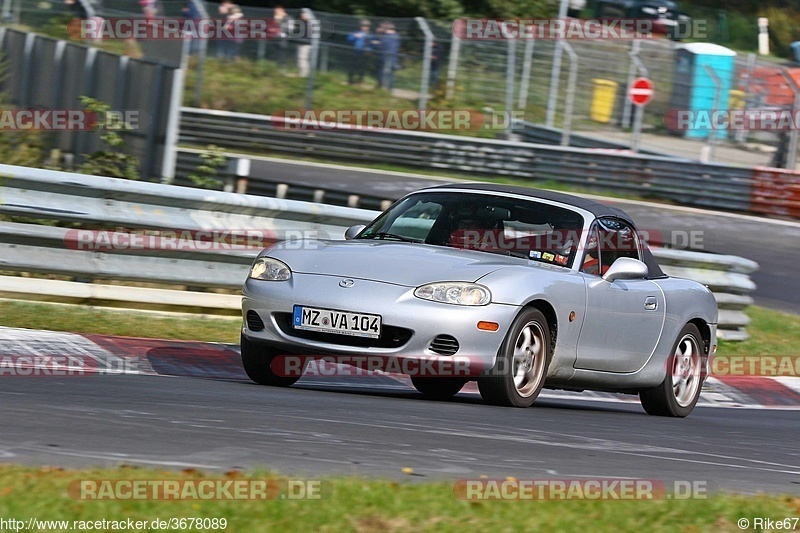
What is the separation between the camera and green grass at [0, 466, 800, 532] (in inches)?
154

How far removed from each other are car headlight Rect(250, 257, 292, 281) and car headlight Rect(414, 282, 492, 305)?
82 cm

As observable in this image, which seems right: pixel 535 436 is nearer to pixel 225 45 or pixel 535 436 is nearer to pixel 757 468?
pixel 757 468

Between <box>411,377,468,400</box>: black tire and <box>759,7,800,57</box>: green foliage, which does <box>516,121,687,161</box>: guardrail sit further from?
<box>411,377,468,400</box>: black tire

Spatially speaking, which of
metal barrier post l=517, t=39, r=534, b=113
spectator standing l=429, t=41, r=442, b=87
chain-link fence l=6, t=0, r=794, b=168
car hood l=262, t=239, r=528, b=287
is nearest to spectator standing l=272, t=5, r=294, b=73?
chain-link fence l=6, t=0, r=794, b=168

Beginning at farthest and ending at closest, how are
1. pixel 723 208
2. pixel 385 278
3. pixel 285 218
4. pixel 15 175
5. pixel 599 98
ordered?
1. pixel 599 98
2. pixel 723 208
3. pixel 285 218
4. pixel 15 175
5. pixel 385 278

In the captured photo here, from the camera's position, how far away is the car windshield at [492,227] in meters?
8.12

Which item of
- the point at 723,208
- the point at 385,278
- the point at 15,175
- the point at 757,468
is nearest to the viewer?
the point at 757,468

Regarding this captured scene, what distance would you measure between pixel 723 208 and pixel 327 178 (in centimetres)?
733

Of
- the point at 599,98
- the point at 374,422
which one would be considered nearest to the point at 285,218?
the point at 374,422

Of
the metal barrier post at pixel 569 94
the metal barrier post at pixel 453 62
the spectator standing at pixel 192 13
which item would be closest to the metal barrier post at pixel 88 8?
the spectator standing at pixel 192 13

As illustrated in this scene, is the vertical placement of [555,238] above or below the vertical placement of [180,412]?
above

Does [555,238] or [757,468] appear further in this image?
[555,238]

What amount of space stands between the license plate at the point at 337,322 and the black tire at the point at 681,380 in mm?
2810

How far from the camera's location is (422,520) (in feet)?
13.6
